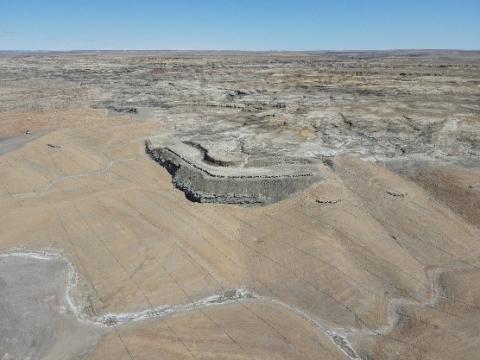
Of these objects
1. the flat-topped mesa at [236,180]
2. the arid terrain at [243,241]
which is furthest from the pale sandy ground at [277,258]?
the flat-topped mesa at [236,180]

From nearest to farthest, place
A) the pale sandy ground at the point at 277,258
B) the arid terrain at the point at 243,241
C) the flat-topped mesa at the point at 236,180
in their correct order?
1. the pale sandy ground at the point at 277,258
2. the arid terrain at the point at 243,241
3. the flat-topped mesa at the point at 236,180

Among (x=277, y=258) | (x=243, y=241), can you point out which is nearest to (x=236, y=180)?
(x=243, y=241)

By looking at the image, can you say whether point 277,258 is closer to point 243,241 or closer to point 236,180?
point 243,241

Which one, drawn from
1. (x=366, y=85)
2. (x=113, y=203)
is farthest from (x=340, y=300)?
(x=366, y=85)

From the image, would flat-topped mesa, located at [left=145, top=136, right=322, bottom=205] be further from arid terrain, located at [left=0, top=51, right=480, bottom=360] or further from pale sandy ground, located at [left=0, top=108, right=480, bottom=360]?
pale sandy ground, located at [left=0, top=108, right=480, bottom=360]

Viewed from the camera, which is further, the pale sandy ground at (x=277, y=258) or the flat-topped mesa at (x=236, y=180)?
the flat-topped mesa at (x=236, y=180)

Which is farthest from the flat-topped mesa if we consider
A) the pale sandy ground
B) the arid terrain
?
the pale sandy ground

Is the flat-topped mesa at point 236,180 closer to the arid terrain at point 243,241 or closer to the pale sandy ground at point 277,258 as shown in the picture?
the arid terrain at point 243,241

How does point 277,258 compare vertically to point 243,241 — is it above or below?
below
